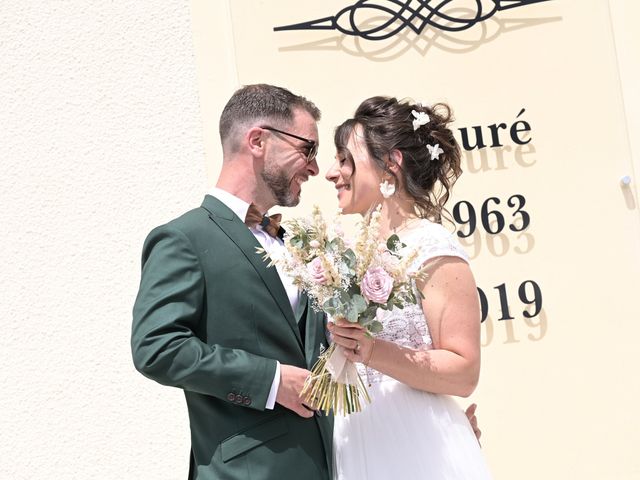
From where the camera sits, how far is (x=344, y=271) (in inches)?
103

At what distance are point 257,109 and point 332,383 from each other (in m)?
1.20

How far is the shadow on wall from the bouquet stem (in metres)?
2.27

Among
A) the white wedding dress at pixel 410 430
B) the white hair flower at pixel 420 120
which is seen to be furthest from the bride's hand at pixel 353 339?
the white hair flower at pixel 420 120

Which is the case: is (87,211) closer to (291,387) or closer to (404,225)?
(404,225)

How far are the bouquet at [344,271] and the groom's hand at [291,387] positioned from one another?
3cm

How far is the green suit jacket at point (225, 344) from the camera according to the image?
A: 8.86ft

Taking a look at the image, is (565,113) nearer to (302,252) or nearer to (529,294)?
(529,294)

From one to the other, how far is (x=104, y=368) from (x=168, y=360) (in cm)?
189

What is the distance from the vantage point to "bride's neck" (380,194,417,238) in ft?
10.8

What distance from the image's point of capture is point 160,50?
4566mm

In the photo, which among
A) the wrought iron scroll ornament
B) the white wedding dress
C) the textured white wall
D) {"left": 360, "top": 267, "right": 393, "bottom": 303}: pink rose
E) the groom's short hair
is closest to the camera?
{"left": 360, "top": 267, "right": 393, "bottom": 303}: pink rose

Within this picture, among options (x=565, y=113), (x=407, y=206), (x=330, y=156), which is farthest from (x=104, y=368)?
(x=565, y=113)

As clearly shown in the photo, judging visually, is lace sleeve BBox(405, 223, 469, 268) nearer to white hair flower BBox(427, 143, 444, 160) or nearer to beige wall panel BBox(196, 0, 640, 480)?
white hair flower BBox(427, 143, 444, 160)

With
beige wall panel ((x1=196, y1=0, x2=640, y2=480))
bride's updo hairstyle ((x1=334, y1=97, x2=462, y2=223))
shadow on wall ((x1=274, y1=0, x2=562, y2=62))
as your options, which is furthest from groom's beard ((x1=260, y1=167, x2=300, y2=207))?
shadow on wall ((x1=274, y1=0, x2=562, y2=62))
